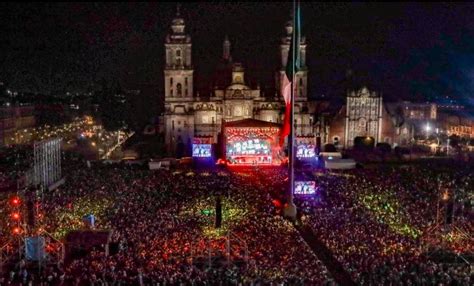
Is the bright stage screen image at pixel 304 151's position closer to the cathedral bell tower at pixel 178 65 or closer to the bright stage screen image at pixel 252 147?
the bright stage screen image at pixel 252 147

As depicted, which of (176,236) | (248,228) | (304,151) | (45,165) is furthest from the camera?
(304,151)

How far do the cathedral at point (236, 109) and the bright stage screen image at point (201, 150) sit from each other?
34.9 ft

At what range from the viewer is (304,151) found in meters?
58.0

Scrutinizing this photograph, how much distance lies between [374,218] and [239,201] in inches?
320

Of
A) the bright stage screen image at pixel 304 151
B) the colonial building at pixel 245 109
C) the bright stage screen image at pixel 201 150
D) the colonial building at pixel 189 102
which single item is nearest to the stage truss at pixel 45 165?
the bright stage screen image at pixel 201 150

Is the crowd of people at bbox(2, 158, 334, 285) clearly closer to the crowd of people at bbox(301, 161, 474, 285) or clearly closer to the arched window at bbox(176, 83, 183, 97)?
the crowd of people at bbox(301, 161, 474, 285)

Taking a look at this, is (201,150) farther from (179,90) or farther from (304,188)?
(304,188)

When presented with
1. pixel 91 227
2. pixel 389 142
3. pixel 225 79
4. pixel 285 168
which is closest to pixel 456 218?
pixel 91 227

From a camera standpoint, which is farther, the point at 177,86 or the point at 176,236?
the point at 177,86

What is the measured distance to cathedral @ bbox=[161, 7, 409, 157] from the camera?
70250 mm

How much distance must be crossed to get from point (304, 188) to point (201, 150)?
21529mm

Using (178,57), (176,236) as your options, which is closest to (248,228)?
(176,236)

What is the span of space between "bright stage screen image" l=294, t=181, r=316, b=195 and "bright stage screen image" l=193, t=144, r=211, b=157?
69.2ft

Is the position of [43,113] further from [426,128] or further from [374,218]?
[374,218]
